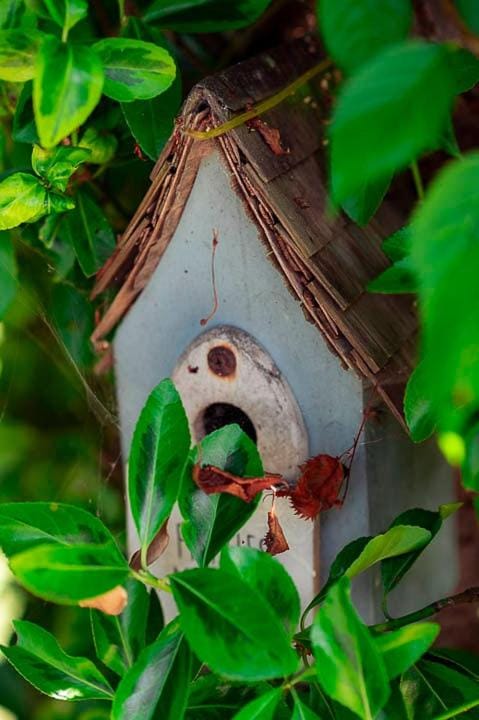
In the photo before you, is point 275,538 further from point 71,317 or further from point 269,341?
point 71,317

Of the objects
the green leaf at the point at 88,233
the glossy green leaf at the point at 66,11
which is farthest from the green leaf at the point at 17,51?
the green leaf at the point at 88,233

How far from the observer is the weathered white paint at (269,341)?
2.71 ft

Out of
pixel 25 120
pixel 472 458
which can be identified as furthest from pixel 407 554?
pixel 25 120

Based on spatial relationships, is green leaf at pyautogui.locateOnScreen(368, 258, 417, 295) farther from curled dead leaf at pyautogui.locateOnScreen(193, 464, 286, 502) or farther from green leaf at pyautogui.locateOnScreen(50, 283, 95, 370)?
green leaf at pyautogui.locateOnScreen(50, 283, 95, 370)

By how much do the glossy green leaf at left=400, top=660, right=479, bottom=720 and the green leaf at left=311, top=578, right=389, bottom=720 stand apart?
174mm

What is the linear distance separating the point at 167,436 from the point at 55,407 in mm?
553

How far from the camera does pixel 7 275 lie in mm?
908

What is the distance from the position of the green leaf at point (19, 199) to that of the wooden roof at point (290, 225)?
4.0 inches

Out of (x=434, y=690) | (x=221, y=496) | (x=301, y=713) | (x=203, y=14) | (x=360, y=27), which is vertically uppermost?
(x=203, y=14)

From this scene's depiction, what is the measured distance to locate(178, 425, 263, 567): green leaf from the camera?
2.38 feet

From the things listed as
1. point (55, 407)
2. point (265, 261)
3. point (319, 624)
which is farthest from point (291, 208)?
point (55, 407)

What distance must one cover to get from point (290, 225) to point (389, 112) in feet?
1.25

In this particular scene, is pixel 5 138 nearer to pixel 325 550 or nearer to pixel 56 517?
pixel 56 517

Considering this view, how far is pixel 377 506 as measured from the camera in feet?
2.90
